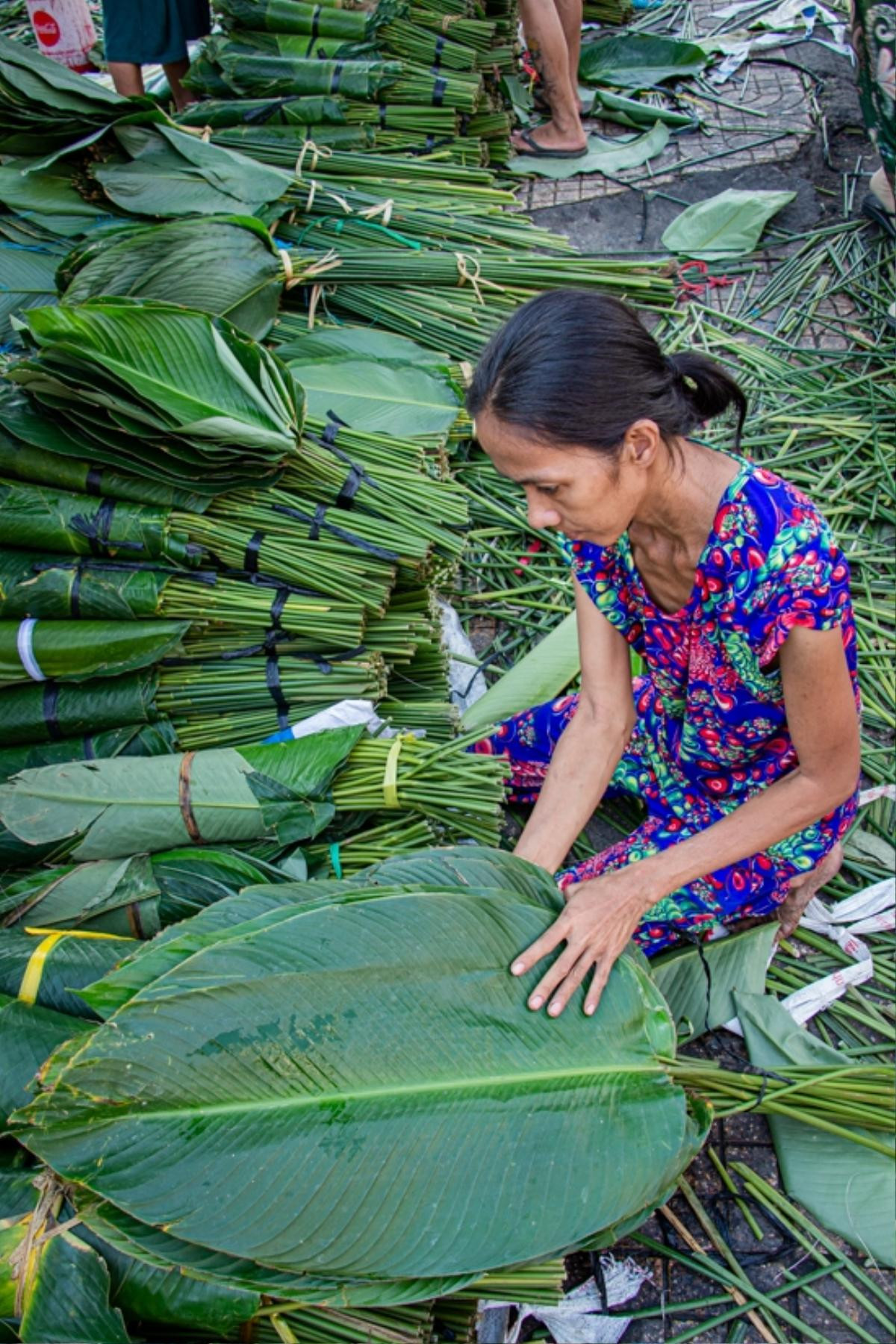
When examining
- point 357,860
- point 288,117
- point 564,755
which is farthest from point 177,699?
point 288,117

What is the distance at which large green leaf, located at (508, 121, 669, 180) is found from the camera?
14.4 feet

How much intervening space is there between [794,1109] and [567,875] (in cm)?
65

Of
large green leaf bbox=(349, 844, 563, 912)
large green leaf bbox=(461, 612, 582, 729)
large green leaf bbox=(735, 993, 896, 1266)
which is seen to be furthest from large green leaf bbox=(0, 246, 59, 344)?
large green leaf bbox=(735, 993, 896, 1266)

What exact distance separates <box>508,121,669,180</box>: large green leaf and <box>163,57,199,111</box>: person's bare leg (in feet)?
4.52

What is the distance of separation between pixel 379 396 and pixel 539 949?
1678 millimetres

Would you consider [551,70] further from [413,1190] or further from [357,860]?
[413,1190]

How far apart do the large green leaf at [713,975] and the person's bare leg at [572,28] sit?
375cm

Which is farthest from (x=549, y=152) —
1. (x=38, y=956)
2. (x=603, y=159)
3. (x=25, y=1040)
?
(x=25, y=1040)

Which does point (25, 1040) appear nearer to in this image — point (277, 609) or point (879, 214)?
point (277, 609)

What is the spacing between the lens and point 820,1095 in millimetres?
1630

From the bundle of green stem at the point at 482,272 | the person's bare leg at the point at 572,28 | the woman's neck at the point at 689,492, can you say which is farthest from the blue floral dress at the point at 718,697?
the person's bare leg at the point at 572,28

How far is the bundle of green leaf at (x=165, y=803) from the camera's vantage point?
1903mm

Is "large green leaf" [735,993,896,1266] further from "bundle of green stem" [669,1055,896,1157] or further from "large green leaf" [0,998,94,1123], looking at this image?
"large green leaf" [0,998,94,1123]

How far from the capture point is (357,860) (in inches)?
79.7
